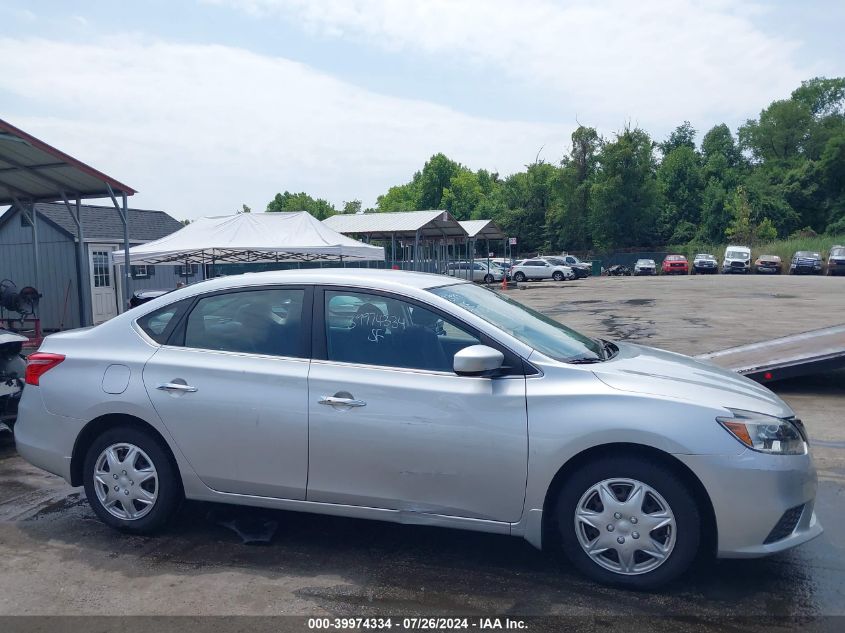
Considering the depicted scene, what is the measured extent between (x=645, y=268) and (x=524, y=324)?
52.9 m

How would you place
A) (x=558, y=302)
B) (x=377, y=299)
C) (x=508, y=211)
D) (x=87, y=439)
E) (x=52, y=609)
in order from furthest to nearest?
1. (x=508, y=211)
2. (x=558, y=302)
3. (x=87, y=439)
4. (x=377, y=299)
5. (x=52, y=609)

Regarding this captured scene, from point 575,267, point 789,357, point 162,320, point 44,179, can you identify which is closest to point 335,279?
point 162,320

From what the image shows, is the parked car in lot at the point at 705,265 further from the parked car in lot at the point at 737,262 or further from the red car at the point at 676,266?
the parked car in lot at the point at 737,262

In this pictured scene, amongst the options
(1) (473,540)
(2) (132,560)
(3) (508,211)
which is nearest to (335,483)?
(1) (473,540)

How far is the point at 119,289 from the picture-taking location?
22.4m

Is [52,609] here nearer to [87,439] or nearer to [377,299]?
[87,439]

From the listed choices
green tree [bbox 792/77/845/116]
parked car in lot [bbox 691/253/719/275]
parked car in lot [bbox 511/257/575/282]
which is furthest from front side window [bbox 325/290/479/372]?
green tree [bbox 792/77/845/116]

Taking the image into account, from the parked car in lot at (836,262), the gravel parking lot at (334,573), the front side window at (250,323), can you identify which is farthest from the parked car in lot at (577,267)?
the front side window at (250,323)

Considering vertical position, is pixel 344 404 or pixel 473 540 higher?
pixel 344 404

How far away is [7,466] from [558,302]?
22.1 metres

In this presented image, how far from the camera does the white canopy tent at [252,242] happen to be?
1711cm

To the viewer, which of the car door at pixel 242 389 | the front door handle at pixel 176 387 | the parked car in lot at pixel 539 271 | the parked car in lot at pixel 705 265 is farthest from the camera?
the parked car in lot at pixel 705 265

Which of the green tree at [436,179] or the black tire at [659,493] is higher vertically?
the green tree at [436,179]

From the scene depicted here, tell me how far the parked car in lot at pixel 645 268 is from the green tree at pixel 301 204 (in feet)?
193
